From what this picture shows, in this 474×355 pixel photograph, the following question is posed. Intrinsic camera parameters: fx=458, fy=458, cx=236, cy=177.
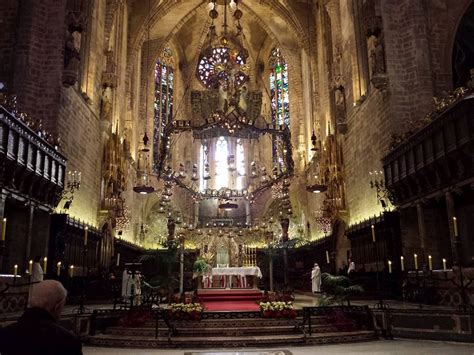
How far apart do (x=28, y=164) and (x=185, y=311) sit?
21.0 ft

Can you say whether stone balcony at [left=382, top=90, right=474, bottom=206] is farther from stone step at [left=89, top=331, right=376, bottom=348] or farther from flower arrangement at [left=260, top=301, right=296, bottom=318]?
flower arrangement at [left=260, top=301, right=296, bottom=318]

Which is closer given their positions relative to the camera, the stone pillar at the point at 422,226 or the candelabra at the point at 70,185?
the stone pillar at the point at 422,226

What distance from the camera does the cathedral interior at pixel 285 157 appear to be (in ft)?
40.2

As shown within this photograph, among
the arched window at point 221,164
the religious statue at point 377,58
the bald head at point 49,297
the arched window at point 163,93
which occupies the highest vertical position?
the arched window at point 163,93

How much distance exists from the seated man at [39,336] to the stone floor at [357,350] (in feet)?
18.9

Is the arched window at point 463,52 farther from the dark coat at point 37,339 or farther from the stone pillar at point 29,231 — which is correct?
the dark coat at point 37,339

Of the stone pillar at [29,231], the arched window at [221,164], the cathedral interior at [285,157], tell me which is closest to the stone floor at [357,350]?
the cathedral interior at [285,157]

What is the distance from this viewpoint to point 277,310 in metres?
11.0

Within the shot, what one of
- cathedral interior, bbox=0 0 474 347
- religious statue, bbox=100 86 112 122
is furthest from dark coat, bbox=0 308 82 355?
religious statue, bbox=100 86 112 122

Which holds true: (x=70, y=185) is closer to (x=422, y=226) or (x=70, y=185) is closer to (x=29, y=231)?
(x=29, y=231)

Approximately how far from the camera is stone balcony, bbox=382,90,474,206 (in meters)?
11.4

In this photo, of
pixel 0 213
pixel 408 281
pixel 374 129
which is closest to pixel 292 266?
pixel 374 129

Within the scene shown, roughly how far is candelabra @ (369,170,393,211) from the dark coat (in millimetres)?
14465

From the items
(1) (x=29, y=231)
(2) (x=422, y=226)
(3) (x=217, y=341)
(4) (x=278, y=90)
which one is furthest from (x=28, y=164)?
(4) (x=278, y=90)
